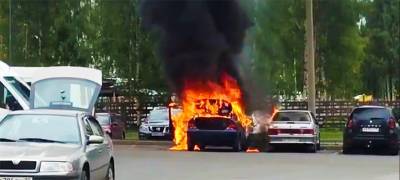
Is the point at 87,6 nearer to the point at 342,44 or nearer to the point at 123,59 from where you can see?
the point at 123,59

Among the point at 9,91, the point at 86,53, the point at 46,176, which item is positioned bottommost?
the point at 46,176

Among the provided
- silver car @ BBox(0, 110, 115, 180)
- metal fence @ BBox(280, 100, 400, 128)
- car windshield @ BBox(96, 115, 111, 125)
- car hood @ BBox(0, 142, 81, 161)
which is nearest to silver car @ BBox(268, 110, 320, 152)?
car windshield @ BBox(96, 115, 111, 125)

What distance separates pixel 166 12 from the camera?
32469 mm

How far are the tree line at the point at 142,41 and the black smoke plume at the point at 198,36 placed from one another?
24.5 feet

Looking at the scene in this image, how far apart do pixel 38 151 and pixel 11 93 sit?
41.1ft

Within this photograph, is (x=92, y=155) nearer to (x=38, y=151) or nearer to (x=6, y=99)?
(x=38, y=151)

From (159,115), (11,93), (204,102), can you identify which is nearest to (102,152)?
(11,93)

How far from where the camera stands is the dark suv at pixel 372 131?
80.6ft

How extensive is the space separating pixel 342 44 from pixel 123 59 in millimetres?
12414

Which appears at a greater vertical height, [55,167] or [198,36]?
[198,36]

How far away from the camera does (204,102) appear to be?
90.4ft

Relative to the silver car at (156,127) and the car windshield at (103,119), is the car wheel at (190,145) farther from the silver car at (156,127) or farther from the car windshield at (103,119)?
the car windshield at (103,119)

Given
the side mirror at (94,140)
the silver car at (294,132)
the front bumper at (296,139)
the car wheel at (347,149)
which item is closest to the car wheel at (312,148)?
the silver car at (294,132)

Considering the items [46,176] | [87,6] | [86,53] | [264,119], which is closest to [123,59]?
[86,53]
